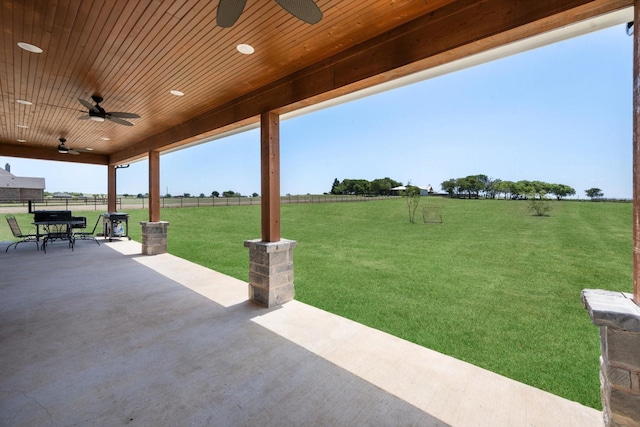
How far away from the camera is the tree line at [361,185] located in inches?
2196

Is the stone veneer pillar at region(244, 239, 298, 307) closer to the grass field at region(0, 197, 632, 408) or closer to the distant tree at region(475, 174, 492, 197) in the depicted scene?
the grass field at region(0, 197, 632, 408)

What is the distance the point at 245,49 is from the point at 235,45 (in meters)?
0.10

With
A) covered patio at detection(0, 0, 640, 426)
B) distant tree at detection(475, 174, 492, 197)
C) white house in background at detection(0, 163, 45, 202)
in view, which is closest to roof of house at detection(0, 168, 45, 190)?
white house in background at detection(0, 163, 45, 202)

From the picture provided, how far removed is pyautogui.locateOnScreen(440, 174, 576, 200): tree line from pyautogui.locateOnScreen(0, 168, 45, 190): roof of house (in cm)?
4422

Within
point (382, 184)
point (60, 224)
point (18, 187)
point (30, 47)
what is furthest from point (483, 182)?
point (18, 187)

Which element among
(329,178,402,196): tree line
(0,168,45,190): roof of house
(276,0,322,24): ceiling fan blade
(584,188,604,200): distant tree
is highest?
(329,178,402,196): tree line

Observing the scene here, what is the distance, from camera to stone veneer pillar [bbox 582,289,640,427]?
1340mm

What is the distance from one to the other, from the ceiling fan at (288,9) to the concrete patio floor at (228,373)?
2531 millimetres

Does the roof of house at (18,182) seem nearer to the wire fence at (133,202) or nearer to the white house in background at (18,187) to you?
the white house in background at (18,187)

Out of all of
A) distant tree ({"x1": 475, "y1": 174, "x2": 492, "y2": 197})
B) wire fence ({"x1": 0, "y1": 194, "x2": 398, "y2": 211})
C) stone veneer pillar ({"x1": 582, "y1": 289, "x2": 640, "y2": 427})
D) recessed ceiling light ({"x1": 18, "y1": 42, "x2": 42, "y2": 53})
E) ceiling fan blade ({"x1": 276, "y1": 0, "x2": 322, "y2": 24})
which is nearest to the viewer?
stone veneer pillar ({"x1": 582, "y1": 289, "x2": 640, "y2": 427})

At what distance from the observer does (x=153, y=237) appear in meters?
6.66

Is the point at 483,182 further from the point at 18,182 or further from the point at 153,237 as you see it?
the point at 18,182

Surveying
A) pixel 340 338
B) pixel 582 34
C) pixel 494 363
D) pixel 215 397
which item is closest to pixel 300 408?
pixel 215 397

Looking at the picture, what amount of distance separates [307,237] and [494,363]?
8.05 metres
